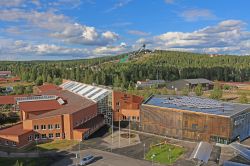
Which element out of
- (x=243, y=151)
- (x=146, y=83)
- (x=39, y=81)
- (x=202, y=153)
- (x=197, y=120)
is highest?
(x=39, y=81)

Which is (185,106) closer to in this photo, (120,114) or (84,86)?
(120,114)

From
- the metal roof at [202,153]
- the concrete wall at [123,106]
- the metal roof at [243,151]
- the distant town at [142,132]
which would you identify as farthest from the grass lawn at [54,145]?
the metal roof at [243,151]

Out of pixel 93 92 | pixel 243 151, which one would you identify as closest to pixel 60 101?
pixel 93 92

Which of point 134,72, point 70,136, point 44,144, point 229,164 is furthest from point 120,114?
point 134,72

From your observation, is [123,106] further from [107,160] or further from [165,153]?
[107,160]

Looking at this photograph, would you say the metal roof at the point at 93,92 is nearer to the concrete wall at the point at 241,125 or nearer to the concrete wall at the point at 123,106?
the concrete wall at the point at 123,106

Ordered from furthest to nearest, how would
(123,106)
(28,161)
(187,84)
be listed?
(187,84) → (123,106) → (28,161)

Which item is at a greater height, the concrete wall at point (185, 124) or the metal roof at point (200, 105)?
the metal roof at point (200, 105)
